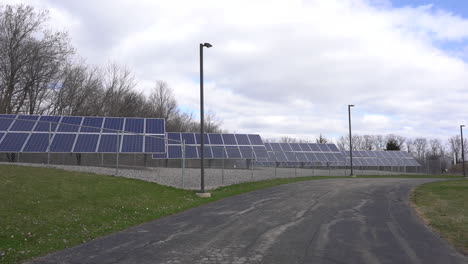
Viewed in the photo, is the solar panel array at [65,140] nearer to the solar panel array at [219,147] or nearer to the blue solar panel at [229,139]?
the solar panel array at [219,147]

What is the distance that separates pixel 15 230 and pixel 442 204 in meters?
16.0

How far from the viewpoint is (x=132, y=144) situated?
20250mm

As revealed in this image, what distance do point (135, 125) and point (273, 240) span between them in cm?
1936

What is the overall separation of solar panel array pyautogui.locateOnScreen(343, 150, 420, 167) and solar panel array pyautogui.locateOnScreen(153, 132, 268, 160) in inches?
918

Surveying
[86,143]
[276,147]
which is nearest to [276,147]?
[276,147]

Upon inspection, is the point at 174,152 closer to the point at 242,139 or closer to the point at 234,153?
the point at 234,153

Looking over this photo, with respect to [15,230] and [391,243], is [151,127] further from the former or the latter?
[391,243]

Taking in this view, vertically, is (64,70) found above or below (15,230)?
above

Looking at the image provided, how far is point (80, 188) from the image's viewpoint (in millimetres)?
12805

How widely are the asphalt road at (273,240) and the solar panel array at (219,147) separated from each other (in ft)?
56.3

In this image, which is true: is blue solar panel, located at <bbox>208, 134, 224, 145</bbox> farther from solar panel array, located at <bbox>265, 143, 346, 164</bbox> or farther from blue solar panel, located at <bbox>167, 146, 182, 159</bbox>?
solar panel array, located at <bbox>265, 143, 346, 164</bbox>

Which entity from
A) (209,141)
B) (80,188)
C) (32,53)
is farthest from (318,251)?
(32,53)

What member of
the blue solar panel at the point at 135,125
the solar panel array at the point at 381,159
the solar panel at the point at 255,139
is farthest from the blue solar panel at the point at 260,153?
the solar panel array at the point at 381,159

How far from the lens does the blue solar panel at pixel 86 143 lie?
1901 centimetres
